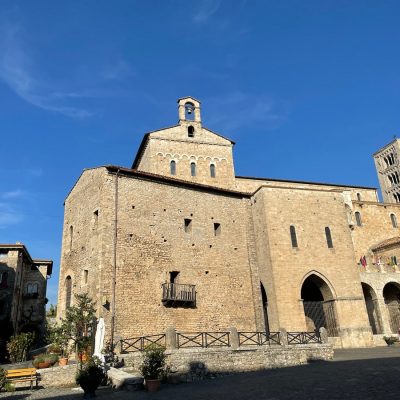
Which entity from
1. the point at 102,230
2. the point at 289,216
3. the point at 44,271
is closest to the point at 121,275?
the point at 102,230

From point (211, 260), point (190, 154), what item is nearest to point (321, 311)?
point (211, 260)

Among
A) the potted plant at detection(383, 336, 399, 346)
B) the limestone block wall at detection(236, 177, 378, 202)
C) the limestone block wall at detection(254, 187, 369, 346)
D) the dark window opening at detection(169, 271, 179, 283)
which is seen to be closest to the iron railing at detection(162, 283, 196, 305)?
the dark window opening at detection(169, 271, 179, 283)

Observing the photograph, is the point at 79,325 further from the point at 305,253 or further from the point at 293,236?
the point at 305,253

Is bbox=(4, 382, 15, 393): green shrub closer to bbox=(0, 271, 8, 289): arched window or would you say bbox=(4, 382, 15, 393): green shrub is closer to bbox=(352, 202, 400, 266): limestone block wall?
bbox=(0, 271, 8, 289): arched window

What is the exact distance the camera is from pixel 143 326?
1898 cm

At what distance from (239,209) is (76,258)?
10163 millimetres

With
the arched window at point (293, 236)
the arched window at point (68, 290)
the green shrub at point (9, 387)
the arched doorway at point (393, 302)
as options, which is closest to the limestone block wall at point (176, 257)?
the arched window at point (293, 236)

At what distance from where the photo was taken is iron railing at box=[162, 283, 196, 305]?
790 inches

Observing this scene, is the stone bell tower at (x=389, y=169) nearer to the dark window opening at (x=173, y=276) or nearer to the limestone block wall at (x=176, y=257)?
the limestone block wall at (x=176, y=257)

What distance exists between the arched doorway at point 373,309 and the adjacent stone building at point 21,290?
2767 cm

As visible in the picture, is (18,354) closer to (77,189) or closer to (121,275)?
(121,275)

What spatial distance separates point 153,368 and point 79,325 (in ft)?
17.4

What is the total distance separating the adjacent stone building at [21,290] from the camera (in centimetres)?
3347

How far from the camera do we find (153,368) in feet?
43.4
